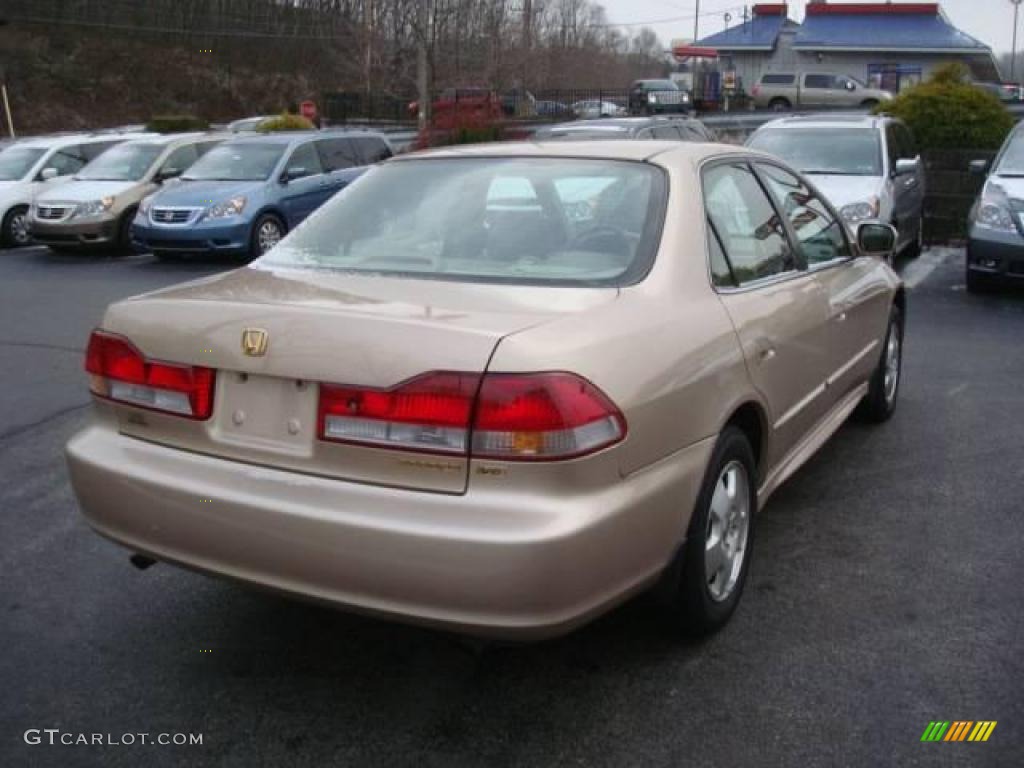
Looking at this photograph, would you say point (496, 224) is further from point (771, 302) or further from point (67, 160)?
point (67, 160)

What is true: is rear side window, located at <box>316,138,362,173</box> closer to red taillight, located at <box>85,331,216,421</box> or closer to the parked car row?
the parked car row

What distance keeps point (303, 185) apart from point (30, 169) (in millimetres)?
5029

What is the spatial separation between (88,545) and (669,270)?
2.59 m

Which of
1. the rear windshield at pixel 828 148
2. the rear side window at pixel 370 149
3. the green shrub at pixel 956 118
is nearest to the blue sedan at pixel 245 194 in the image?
the rear side window at pixel 370 149

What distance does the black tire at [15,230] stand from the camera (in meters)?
15.2

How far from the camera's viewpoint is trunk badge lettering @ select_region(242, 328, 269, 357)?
9.54ft

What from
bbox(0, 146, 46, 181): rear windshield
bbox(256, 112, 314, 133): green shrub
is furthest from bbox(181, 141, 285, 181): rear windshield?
bbox(256, 112, 314, 133): green shrub

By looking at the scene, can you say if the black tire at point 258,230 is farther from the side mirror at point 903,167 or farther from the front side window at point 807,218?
the front side window at point 807,218

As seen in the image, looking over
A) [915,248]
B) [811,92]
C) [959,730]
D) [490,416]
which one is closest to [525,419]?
[490,416]

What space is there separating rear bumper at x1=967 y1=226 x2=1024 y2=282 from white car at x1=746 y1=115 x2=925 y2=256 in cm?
92

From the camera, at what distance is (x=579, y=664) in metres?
3.35

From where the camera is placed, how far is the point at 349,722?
9.95 feet

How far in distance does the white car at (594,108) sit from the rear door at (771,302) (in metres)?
40.3

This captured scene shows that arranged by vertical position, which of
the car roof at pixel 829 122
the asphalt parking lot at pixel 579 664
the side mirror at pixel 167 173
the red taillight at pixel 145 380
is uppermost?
the car roof at pixel 829 122
